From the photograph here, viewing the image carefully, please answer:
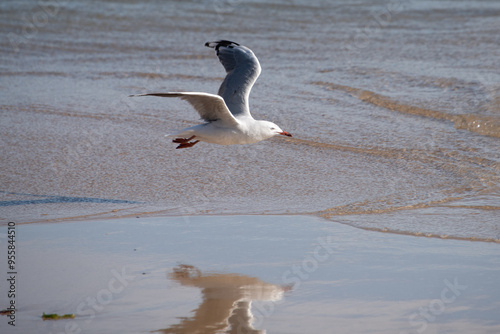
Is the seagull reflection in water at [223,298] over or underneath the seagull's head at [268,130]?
underneath

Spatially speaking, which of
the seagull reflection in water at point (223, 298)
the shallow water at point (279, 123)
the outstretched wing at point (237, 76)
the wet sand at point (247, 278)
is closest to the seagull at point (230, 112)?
the outstretched wing at point (237, 76)

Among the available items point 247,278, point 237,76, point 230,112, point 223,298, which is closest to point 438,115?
point 237,76

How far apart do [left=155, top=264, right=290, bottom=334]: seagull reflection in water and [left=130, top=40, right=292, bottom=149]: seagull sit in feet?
5.13

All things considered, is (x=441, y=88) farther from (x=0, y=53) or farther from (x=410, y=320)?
(x=0, y=53)

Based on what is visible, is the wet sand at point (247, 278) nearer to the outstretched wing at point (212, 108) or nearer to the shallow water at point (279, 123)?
the shallow water at point (279, 123)

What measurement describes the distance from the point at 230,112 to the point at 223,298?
2.43m

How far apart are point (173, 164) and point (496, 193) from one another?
310 cm

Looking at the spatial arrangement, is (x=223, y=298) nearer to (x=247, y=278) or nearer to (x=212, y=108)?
(x=247, y=278)

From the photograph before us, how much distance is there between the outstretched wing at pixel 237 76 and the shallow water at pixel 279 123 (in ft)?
2.00

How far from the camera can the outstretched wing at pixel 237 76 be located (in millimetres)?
6871

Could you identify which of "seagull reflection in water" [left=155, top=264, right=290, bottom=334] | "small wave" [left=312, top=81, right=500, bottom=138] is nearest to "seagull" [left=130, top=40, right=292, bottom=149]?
"seagull reflection in water" [left=155, top=264, right=290, bottom=334]

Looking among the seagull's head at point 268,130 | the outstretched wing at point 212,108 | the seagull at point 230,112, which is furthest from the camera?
the seagull's head at point 268,130

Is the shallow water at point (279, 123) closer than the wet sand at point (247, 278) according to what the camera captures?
No

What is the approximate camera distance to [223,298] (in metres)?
4.13
